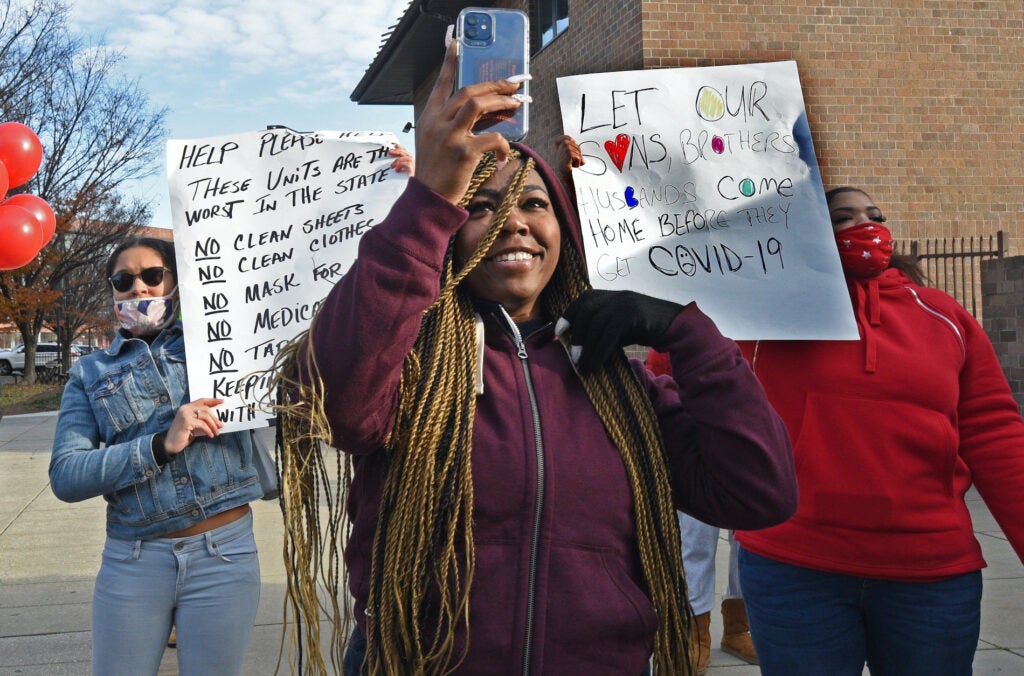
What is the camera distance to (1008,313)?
27.6 ft

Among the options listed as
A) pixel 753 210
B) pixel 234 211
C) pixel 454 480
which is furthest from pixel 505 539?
pixel 234 211

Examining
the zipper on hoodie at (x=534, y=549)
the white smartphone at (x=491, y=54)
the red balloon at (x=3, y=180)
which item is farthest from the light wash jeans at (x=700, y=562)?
the red balloon at (x=3, y=180)

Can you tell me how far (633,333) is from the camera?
70.8 inches


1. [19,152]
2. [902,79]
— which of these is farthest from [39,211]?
[902,79]

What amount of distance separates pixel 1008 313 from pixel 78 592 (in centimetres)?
753

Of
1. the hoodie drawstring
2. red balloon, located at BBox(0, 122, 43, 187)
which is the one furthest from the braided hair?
red balloon, located at BBox(0, 122, 43, 187)

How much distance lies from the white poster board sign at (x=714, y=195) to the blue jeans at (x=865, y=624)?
25.8 inches

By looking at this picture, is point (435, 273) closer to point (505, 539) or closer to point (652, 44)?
point (505, 539)

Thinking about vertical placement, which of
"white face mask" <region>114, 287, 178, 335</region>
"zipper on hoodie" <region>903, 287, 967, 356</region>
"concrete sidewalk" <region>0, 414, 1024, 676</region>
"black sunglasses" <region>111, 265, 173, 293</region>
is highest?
"black sunglasses" <region>111, 265, 173, 293</region>

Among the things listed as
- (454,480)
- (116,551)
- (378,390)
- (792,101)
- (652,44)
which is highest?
(652,44)

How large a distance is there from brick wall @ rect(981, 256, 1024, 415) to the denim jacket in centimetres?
737

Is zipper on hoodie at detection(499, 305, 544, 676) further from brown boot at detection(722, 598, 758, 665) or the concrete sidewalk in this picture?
brown boot at detection(722, 598, 758, 665)

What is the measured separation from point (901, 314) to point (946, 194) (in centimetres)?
1007

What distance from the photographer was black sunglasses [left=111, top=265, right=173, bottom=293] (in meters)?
2.99
